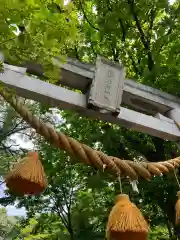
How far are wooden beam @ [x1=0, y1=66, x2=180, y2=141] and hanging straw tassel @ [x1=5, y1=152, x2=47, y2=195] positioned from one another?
2.48ft

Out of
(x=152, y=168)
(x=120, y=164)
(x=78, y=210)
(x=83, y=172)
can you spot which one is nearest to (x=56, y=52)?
(x=120, y=164)

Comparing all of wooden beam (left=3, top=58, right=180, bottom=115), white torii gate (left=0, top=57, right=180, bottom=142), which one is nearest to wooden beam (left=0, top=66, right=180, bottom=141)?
white torii gate (left=0, top=57, right=180, bottom=142)

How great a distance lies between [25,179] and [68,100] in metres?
0.95

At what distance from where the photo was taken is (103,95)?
111 inches

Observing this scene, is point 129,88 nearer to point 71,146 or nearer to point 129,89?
point 129,89

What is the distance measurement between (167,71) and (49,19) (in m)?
3.24

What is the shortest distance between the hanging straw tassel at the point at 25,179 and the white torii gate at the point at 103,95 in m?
0.77

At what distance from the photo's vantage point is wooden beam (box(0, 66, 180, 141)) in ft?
8.38

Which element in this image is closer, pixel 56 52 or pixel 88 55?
pixel 56 52

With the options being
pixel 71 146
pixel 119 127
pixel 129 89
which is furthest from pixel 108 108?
pixel 119 127

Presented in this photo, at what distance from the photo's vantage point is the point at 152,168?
232cm

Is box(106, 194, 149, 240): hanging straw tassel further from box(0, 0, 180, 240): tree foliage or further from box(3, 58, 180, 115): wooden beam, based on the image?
box(0, 0, 180, 240): tree foliage

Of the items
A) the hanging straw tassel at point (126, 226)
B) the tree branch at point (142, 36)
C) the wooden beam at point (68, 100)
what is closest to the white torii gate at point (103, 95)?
the wooden beam at point (68, 100)

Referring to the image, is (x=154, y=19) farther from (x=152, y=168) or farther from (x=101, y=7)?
(x=152, y=168)
